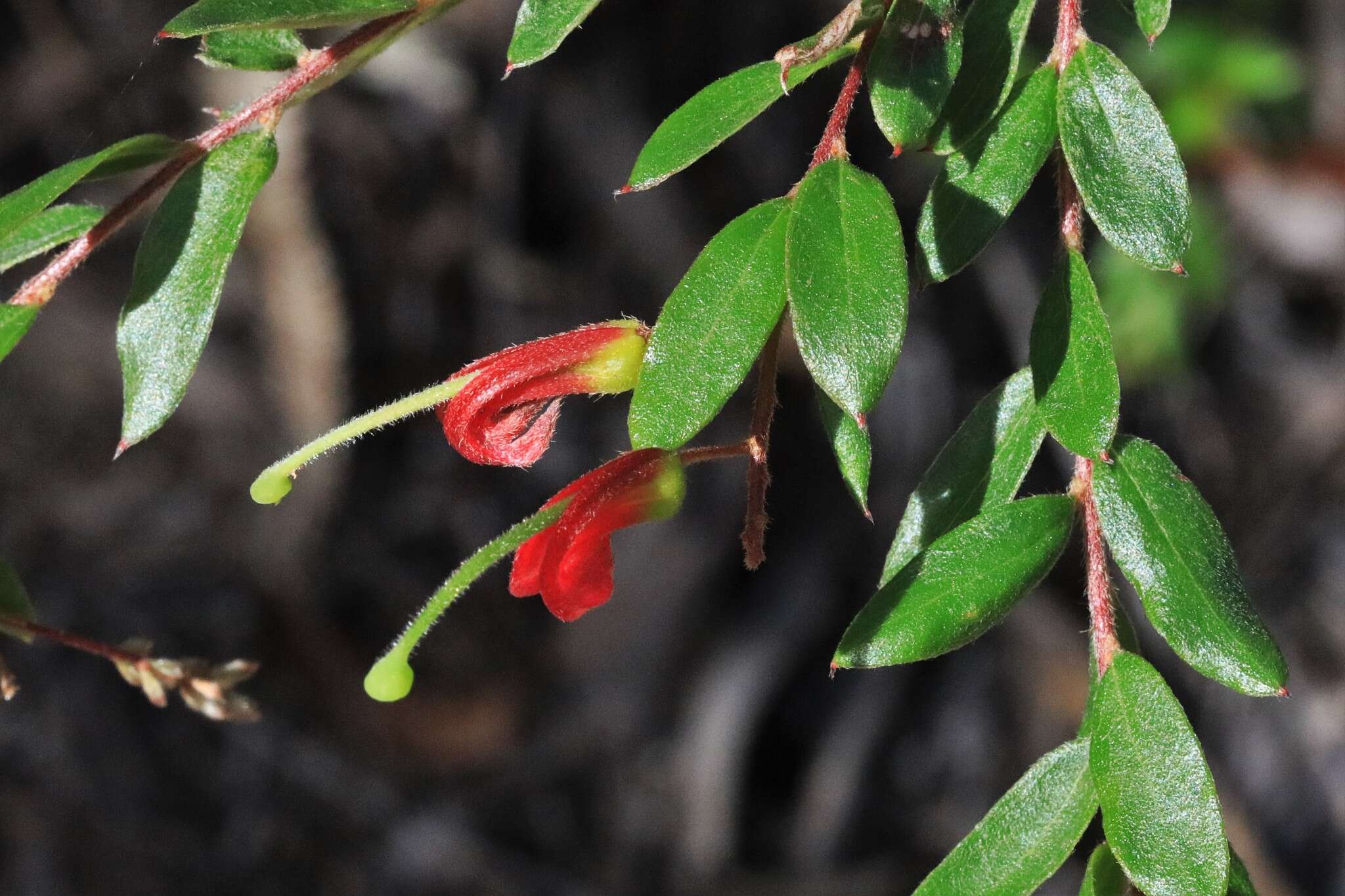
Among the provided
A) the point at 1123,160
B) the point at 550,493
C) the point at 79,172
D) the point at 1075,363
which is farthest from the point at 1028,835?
the point at 550,493

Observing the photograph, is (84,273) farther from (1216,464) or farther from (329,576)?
(1216,464)

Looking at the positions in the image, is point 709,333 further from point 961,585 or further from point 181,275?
point 181,275

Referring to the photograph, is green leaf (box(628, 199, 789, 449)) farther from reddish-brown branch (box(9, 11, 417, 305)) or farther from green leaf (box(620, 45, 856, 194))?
reddish-brown branch (box(9, 11, 417, 305))

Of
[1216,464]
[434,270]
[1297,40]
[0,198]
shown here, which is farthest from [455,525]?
[0,198]

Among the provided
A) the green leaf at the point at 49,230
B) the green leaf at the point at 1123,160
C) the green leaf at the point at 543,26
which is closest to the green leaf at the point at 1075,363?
the green leaf at the point at 1123,160

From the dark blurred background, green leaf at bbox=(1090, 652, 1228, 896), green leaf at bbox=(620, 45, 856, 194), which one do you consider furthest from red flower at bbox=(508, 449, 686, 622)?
the dark blurred background

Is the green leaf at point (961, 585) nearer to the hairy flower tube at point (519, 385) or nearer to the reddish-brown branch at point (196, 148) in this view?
the hairy flower tube at point (519, 385)
